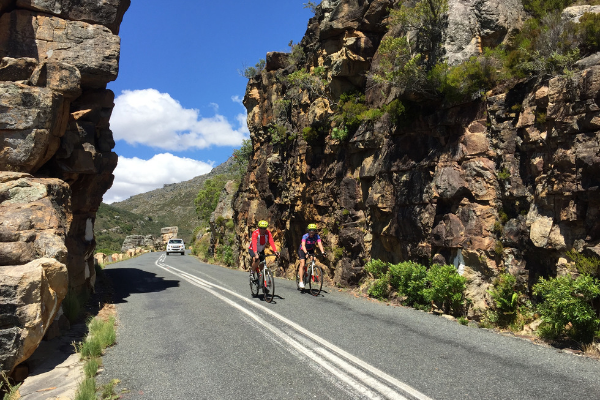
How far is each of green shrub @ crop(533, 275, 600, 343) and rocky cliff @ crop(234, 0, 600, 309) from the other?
0.74 m

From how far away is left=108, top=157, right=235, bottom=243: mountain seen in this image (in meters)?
96.8

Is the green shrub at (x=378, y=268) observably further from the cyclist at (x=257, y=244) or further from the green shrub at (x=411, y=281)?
the cyclist at (x=257, y=244)

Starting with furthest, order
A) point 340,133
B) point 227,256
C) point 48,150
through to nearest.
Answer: point 227,256 < point 340,133 < point 48,150

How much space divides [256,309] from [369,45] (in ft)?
38.0

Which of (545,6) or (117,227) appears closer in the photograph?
(545,6)

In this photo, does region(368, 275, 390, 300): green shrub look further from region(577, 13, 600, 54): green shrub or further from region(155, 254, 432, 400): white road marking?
region(577, 13, 600, 54): green shrub

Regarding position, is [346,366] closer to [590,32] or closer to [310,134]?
Answer: [590,32]

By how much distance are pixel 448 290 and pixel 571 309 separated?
112 inches

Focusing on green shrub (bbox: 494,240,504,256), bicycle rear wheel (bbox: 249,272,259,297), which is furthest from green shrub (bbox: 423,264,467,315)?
bicycle rear wheel (bbox: 249,272,259,297)

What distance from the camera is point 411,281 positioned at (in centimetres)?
980

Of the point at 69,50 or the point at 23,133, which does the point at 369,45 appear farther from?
the point at 23,133

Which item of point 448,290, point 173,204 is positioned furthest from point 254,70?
point 173,204

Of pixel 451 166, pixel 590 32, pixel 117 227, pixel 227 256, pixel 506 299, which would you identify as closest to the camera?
pixel 506 299

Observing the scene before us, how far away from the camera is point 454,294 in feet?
28.0
